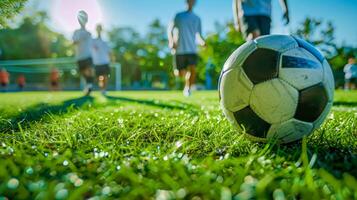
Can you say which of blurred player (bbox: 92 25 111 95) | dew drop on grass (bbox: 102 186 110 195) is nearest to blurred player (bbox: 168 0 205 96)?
blurred player (bbox: 92 25 111 95)

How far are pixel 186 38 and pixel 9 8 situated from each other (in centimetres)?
704

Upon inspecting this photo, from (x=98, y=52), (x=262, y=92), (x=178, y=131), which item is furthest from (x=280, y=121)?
(x=98, y=52)

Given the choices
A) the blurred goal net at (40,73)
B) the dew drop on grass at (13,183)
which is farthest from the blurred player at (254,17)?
the blurred goal net at (40,73)

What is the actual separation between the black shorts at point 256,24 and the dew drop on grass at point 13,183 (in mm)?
5768

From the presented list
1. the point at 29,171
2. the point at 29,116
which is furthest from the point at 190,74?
the point at 29,171

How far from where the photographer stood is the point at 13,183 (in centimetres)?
152

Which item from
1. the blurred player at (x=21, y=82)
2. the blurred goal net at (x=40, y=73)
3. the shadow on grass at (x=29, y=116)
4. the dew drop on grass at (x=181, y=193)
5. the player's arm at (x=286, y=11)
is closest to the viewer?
the dew drop on grass at (x=181, y=193)

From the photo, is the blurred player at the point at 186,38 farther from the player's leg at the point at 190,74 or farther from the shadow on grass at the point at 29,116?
the shadow on grass at the point at 29,116

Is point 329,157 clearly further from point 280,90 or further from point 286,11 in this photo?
point 286,11

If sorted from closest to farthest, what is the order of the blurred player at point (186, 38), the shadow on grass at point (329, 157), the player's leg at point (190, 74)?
the shadow on grass at point (329, 157) → the blurred player at point (186, 38) → the player's leg at point (190, 74)

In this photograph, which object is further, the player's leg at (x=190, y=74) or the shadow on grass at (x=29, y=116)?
the player's leg at (x=190, y=74)

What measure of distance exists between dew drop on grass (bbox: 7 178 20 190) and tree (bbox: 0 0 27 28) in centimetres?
210

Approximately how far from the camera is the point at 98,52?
12.7 metres

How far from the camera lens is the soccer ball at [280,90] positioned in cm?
237
